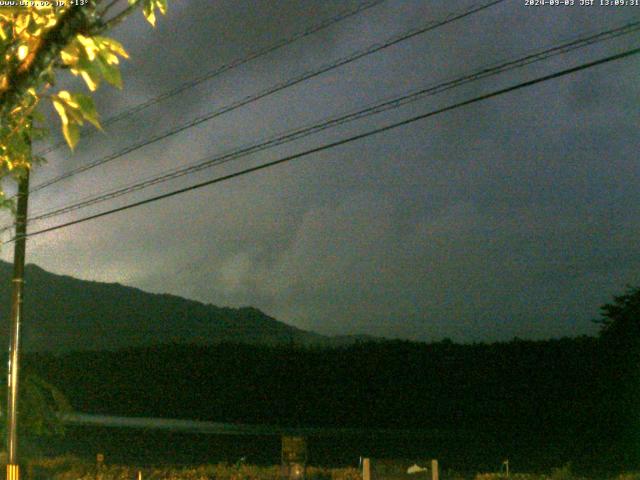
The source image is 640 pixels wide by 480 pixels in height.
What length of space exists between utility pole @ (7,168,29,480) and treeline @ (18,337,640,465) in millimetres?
24300

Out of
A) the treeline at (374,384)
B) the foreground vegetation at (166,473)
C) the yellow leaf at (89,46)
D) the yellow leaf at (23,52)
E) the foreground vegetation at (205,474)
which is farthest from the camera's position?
the treeline at (374,384)

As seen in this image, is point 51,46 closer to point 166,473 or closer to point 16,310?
point 16,310

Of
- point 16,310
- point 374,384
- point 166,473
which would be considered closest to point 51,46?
point 16,310

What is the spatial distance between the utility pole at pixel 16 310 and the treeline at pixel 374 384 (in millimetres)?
24300

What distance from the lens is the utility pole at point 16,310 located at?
1733 cm

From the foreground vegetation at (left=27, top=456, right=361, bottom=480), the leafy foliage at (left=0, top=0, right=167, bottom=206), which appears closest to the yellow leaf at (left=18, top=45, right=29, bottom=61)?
the leafy foliage at (left=0, top=0, right=167, bottom=206)

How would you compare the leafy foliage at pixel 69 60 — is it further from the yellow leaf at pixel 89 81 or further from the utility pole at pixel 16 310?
the utility pole at pixel 16 310

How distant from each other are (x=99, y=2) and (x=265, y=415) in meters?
55.8

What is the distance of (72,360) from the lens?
214 ft

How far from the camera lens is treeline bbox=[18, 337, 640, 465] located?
1895 inches

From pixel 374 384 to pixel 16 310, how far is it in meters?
40.6

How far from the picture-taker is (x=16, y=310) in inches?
709

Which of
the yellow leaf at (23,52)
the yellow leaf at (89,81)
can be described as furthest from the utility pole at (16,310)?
the yellow leaf at (89,81)

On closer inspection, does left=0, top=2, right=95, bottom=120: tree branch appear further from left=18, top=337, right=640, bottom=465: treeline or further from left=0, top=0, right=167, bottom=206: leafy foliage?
left=18, top=337, right=640, bottom=465: treeline
